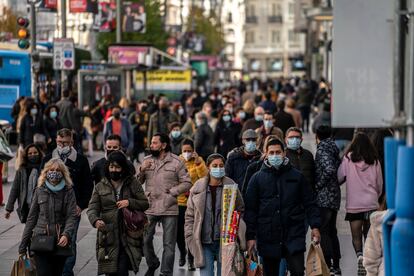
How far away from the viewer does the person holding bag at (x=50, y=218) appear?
40.6 feet

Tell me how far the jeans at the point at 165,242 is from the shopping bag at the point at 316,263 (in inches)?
101

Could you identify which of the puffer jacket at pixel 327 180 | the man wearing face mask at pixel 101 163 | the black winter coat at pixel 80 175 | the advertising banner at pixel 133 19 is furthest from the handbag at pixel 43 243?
the advertising banner at pixel 133 19

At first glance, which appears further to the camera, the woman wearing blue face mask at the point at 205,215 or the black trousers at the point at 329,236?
the black trousers at the point at 329,236

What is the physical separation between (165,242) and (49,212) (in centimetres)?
250

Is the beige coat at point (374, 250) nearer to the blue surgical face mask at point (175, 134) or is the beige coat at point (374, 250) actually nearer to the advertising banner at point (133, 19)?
the blue surgical face mask at point (175, 134)

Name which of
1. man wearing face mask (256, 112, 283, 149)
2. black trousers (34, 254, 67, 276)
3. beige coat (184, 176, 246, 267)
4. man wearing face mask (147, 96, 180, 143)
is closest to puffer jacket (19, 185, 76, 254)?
black trousers (34, 254, 67, 276)

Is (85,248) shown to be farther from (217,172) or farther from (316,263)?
(316,263)

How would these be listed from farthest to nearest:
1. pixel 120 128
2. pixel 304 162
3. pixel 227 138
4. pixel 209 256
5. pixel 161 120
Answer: pixel 161 120 < pixel 120 128 < pixel 227 138 < pixel 304 162 < pixel 209 256

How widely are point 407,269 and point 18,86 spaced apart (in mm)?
38082

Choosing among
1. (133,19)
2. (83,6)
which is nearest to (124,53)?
(83,6)

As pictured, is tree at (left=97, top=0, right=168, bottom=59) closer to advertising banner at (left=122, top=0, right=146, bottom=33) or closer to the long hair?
advertising banner at (left=122, top=0, right=146, bottom=33)

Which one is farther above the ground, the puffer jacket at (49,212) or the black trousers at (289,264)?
the puffer jacket at (49,212)

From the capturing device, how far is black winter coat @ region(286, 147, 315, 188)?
47.7ft

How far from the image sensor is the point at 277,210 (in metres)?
12.1
